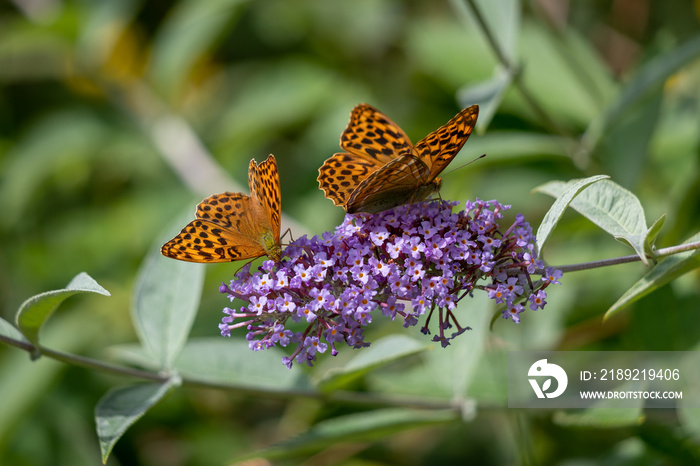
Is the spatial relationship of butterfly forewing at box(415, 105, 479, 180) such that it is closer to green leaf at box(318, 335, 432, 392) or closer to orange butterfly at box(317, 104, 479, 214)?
orange butterfly at box(317, 104, 479, 214)

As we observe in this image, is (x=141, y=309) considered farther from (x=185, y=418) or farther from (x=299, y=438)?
(x=185, y=418)

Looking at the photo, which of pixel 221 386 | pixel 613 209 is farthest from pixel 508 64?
pixel 221 386

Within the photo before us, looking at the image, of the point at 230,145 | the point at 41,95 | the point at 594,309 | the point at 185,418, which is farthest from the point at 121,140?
the point at 594,309

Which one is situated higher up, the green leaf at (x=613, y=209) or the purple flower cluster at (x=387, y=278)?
the green leaf at (x=613, y=209)

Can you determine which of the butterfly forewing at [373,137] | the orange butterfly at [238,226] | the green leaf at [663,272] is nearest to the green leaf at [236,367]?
the orange butterfly at [238,226]

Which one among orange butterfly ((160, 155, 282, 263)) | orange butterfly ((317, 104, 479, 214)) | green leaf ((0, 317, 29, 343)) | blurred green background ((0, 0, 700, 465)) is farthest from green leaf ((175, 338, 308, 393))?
orange butterfly ((317, 104, 479, 214))

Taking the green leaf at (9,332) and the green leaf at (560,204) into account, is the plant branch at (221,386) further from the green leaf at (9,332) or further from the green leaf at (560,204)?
the green leaf at (560,204)
